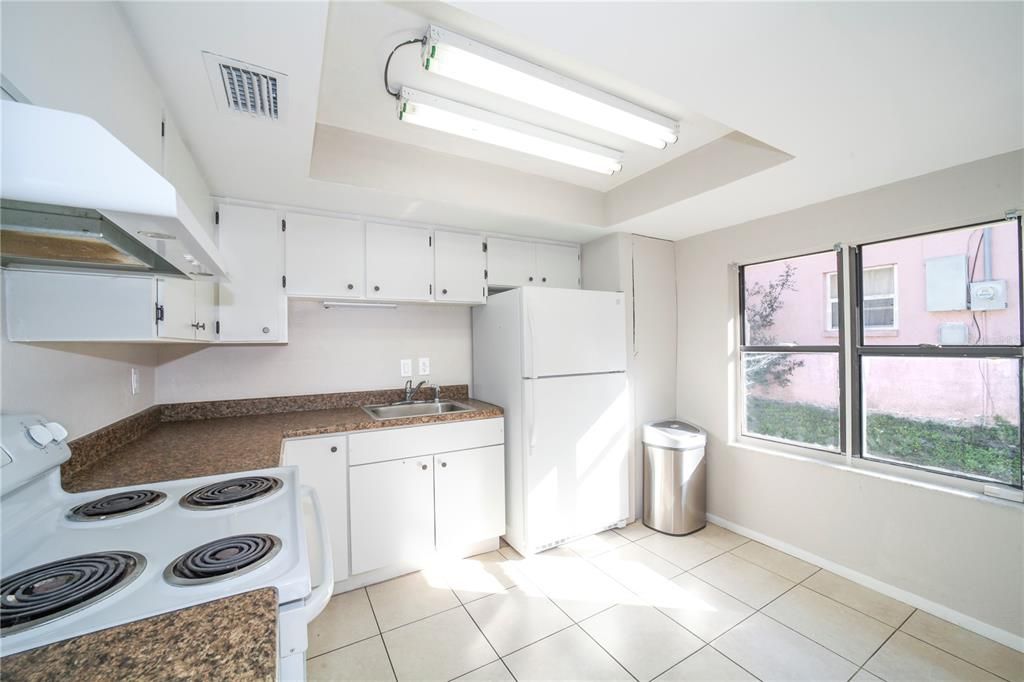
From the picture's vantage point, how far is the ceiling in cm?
119

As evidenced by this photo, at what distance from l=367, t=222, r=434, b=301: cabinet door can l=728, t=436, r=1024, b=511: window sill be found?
2.59 metres

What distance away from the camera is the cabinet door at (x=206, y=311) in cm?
201

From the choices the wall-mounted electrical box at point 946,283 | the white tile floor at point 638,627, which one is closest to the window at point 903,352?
the wall-mounted electrical box at point 946,283

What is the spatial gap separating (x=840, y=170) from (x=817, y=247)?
2.07 feet

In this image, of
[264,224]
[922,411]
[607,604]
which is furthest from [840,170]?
[264,224]

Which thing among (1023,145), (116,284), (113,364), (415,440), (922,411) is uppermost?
(1023,145)

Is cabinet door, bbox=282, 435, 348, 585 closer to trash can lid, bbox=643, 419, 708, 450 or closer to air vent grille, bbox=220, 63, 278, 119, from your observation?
air vent grille, bbox=220, 63, 278, 119

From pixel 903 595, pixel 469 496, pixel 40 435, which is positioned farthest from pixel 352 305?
pixel 903 595

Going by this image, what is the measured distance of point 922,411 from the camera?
225 cm

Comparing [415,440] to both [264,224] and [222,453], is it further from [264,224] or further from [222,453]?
[264,224]

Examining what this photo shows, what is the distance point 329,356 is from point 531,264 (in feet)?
5.48

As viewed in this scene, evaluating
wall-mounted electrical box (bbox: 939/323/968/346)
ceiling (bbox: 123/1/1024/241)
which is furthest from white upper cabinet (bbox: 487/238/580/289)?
wall-mounted electrical box (bbox: 939/323/968/346)

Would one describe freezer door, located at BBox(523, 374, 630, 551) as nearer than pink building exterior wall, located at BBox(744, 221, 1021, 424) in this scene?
No

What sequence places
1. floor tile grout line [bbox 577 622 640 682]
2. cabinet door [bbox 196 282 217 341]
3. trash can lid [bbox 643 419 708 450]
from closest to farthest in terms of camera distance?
floor tile grout line [bbox 577 622 640 682] < cabinet door [bbox 196 282 217 341] < trash can lid [bbox 643 419 708 450]
